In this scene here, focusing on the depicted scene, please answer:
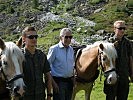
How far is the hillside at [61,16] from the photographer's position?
185 ft

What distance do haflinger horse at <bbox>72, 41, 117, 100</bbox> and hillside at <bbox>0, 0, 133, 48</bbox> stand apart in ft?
122

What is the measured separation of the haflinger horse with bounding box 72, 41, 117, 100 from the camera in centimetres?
861

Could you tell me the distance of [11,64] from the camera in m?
6.57

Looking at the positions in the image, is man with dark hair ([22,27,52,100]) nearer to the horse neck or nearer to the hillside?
the horse neck

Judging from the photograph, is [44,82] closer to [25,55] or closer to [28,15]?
[25,55]

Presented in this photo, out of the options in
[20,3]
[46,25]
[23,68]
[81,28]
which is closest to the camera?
[23,68]

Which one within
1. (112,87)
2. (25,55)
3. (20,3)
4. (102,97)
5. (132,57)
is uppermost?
(25,55)

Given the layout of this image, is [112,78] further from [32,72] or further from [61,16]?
[61,16]

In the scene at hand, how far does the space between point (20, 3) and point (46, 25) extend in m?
24.8

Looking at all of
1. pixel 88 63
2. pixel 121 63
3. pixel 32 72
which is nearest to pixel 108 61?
pixel 121 63

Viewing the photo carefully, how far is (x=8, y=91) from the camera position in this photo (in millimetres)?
7074

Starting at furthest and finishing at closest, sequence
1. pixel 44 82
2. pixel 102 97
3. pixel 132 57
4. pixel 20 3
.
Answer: pixel 20 3 < pixel 102 97 < pixel 132 57 < pixel 44 82

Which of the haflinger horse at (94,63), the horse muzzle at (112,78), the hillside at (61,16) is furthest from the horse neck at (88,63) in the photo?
the hillside at (61,16)

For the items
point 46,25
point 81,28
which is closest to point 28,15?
point 46,25
